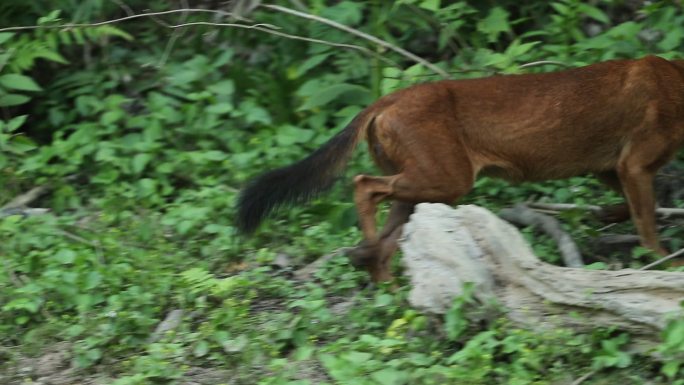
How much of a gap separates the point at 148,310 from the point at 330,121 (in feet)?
8.50

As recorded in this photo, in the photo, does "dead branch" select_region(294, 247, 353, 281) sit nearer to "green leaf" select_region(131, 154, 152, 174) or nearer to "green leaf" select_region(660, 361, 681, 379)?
"green leaf" select_region(131, 154, 152, 174)

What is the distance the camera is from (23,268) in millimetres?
5922

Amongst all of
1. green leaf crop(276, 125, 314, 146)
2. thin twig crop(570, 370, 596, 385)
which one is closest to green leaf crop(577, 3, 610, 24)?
green leaf crop(276, 125, 314, 146)

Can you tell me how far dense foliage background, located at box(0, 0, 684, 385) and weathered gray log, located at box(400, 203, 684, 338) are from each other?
0.11 m

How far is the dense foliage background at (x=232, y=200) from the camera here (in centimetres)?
468

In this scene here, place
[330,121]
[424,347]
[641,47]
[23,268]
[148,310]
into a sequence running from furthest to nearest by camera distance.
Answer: [330,121]
[641,47]
[23,268]
[148,310]
[424,347]

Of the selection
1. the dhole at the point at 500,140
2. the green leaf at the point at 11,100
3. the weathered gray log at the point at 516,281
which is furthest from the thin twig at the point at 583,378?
the green leaf at the point at 11,100

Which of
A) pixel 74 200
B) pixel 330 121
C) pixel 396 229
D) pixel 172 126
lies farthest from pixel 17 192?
pixel 396 229

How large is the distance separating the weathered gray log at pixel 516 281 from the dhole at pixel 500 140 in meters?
0.73

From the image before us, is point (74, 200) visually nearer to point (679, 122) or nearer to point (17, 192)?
point (17, 192)

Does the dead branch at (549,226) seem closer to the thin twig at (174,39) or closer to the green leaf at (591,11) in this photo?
the green leaf at (591,11)

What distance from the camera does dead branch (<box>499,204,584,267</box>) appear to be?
5.64 m

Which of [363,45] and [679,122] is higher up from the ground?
[363,45]

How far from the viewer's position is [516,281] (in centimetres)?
481
